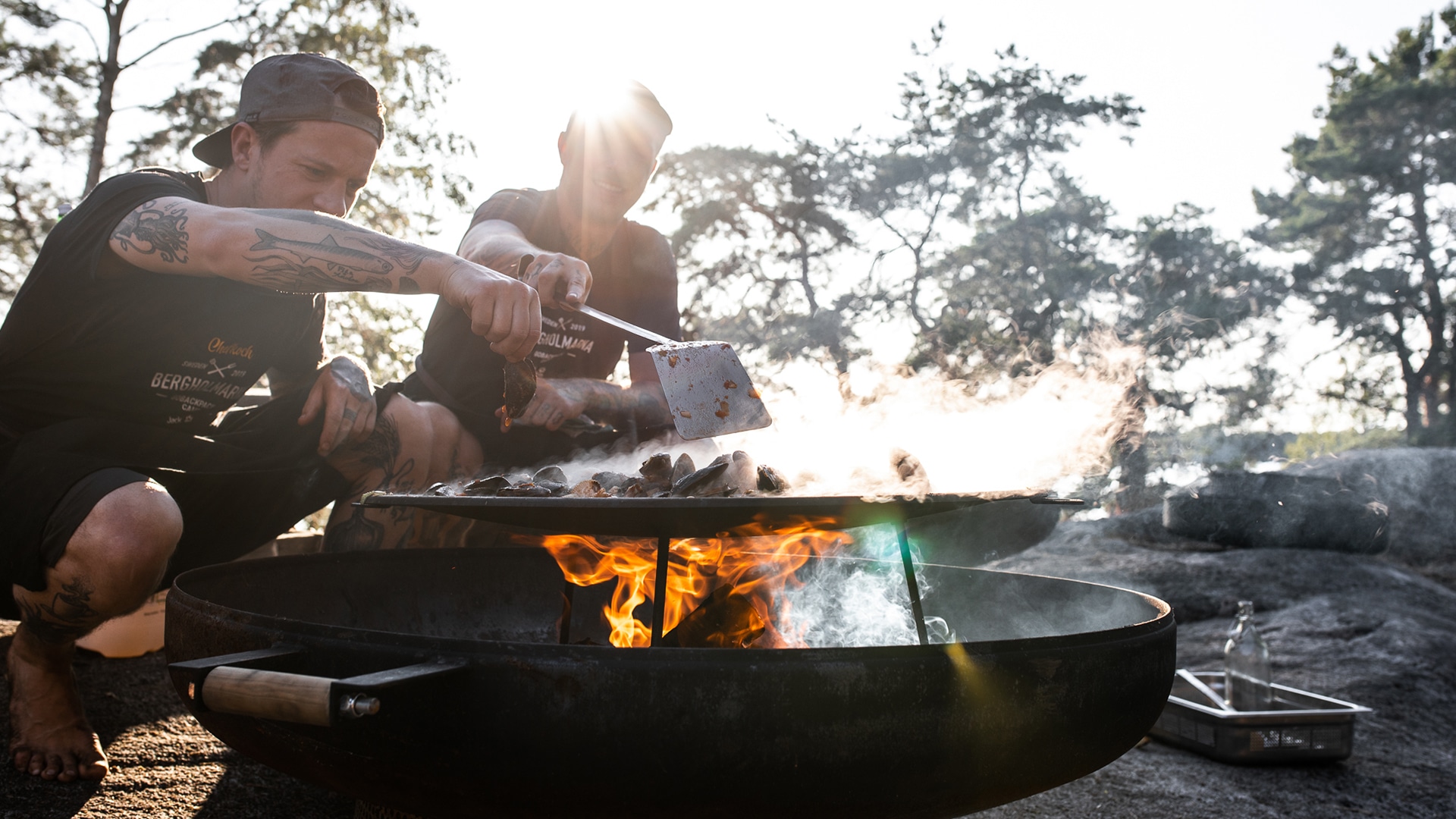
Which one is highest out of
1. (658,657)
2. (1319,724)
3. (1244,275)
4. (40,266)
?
(1244,275)

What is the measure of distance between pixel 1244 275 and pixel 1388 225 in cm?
388

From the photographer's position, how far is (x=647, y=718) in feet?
3.76

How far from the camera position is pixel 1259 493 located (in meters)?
6.51

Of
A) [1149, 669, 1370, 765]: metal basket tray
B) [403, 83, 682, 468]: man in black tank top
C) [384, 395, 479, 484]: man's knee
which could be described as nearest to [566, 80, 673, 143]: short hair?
[403, 83, 682, 468]: man in black tank top

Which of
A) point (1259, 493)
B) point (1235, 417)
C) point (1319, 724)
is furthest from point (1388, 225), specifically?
point (1319, 724)

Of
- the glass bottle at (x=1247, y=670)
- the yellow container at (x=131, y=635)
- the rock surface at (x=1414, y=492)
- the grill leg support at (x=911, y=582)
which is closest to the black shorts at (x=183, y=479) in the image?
the yellow container at (x=131, y=635)

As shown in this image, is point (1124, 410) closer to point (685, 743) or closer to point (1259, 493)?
point (685, 743)

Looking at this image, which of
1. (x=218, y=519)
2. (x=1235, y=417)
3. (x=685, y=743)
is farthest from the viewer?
(x=1235, y=417)

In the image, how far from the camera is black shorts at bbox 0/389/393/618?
6.04 ft

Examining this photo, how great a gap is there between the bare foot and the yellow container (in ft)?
3.57

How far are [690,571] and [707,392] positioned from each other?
0.46 m

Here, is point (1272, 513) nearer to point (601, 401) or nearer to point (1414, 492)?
point (1414, 492)

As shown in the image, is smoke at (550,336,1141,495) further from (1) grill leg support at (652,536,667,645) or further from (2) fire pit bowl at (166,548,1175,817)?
(2) fire pit bowl at (166,548,1175,817)

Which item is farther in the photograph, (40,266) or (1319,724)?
→ (1319,724)
